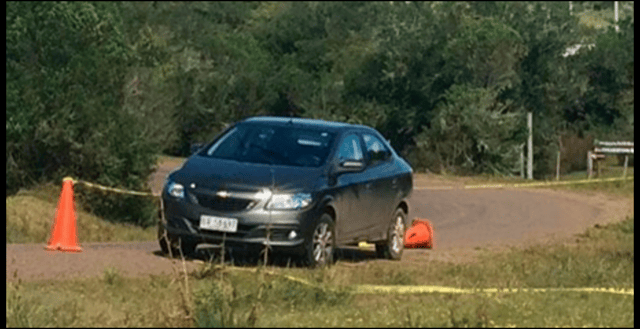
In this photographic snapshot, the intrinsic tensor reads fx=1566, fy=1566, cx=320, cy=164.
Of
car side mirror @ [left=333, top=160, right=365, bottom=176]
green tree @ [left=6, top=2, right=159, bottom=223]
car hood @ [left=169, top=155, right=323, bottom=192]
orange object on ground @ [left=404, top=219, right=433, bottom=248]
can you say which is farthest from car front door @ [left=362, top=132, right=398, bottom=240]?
green tree @ [left=6, top=2, right=159, bottom=223]

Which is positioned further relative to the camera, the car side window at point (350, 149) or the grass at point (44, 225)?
the grass at point (44, 225)

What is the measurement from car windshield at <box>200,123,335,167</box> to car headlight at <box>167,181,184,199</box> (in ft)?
2.72

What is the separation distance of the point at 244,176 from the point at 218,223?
552 mm

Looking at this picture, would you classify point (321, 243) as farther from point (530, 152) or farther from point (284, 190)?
point (530, 152)

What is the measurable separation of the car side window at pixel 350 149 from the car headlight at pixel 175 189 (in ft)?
5.94

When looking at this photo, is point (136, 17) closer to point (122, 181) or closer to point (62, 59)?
point (62, 59)

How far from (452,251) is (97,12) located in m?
49.6

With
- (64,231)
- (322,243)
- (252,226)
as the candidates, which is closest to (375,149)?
(322,243)

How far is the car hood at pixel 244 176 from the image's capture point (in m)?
15.8

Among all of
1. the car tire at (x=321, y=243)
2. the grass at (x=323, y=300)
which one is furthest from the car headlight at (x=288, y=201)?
the grass at (x=323, y=300)

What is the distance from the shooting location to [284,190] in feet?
51.8

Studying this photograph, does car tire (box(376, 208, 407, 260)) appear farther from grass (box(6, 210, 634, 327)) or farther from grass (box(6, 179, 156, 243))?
grass (box(6, 179, 156, 243))

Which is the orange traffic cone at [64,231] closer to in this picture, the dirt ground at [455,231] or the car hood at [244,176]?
the dirt ground at [455,231]

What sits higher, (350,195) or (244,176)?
(244,176)
